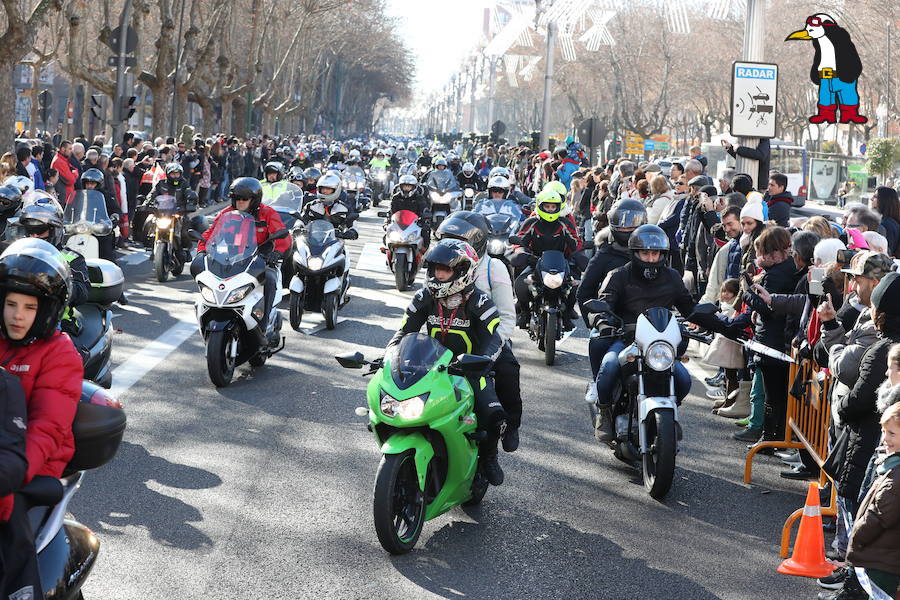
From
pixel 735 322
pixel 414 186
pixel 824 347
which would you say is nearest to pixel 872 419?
pixel 824 347

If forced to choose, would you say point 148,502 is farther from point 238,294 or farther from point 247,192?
point 247,192

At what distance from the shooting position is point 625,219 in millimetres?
9875

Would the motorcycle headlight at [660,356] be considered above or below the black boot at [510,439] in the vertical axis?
above

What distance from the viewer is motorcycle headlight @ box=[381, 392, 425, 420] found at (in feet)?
20.6

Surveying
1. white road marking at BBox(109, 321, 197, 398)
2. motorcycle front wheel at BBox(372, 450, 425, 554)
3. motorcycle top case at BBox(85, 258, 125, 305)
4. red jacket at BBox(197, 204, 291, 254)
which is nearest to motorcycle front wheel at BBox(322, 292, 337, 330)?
white road marking at BBox(109, 321, 197, 398)

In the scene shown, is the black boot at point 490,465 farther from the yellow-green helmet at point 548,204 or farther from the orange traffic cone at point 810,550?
the yellow-green helmet at point 548,204

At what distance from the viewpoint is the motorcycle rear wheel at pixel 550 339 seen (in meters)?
12.3

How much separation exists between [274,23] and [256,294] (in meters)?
55.1

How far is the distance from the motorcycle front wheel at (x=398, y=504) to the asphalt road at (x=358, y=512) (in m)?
0.10

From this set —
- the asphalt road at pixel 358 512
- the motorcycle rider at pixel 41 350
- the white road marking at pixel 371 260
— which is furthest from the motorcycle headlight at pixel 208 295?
the white road marking at pixel 371 260

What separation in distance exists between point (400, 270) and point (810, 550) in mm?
11605

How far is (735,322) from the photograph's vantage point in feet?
30.9

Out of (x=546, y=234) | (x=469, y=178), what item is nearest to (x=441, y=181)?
(x=469, y=178)

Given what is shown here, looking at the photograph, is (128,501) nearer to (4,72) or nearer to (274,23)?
(4,72)
